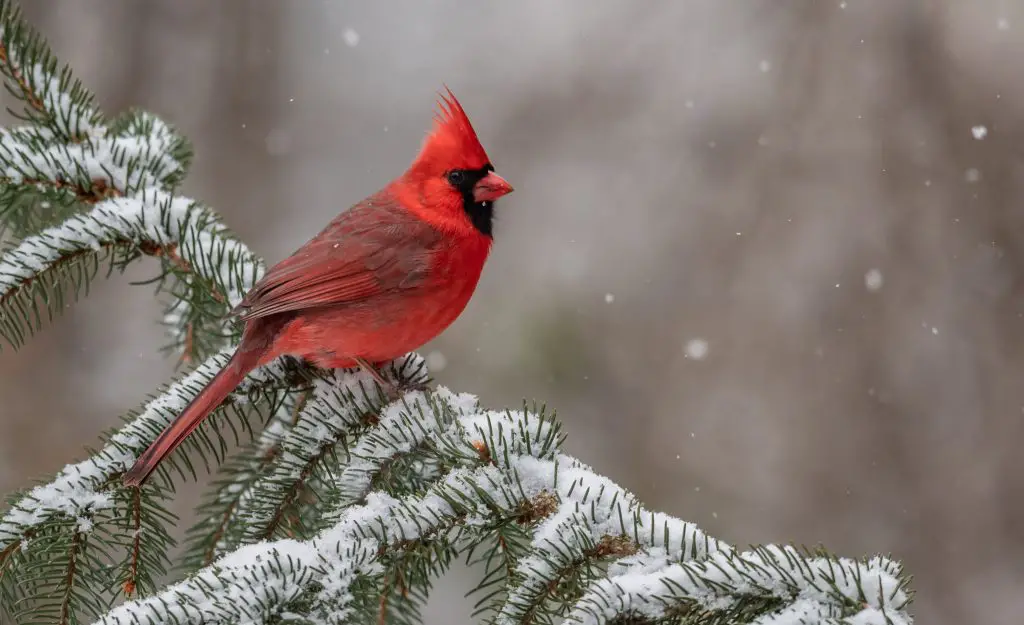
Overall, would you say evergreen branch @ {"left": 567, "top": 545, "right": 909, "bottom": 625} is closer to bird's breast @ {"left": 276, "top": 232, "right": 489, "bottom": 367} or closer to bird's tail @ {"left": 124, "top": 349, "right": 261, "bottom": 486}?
bird's tail @ {"left": 124, "top": 349, "right": 261, "bottom": 486}

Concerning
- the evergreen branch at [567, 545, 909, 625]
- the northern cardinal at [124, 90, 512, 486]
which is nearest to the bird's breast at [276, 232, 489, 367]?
the northern cardinal at [124, 90, 512, 486]

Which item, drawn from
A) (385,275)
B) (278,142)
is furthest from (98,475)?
(278,142)

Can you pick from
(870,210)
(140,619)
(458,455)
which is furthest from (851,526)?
(140,619)

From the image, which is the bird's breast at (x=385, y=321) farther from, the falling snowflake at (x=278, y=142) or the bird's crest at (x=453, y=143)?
the falling snowflake at (x=278, y=142)

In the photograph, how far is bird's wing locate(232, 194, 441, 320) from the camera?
2.26m

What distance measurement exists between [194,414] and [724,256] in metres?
4.30

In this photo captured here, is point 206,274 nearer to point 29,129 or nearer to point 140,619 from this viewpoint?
point 29,129

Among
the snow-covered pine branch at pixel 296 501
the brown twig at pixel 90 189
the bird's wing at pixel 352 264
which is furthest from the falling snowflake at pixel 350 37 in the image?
the brown twig at pixel 90 189

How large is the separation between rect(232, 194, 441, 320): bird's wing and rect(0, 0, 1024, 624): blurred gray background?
8.86 feet

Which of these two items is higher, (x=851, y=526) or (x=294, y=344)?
(x=851, y=526)

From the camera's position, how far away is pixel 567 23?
6734 mm

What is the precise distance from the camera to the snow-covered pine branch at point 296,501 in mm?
1173

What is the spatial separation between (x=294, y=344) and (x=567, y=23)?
5063 millimetres

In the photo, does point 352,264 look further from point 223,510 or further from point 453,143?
point 223,510
